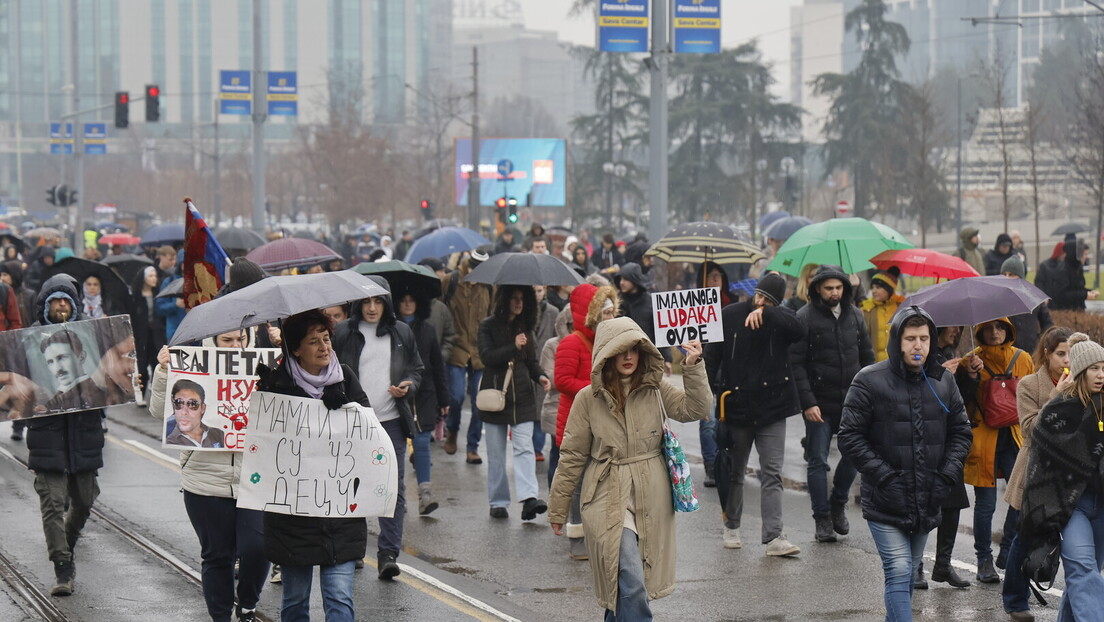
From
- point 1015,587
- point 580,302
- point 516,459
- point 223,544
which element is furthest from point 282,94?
point 1015,587

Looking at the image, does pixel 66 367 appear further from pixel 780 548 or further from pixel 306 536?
pixel 780 548

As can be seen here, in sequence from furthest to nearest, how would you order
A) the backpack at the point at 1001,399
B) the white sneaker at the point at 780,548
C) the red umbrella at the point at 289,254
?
1. the red umbrella at the point at 289,254
2. the white sneaker at the point at 780,548
3. the backpack at the point at 1001,399

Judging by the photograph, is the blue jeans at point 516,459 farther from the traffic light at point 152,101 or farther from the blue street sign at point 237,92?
the traffic light at point 152,101

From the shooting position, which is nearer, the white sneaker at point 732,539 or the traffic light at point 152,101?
the white sneaker at point 732,539

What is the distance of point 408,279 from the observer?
36.1ft

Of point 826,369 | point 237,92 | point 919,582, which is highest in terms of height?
point 237,92

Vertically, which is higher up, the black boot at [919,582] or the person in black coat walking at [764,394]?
the person in black coat walking at [764,394]

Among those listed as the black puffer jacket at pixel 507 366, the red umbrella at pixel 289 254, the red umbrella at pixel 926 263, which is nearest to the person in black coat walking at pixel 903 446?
the red umbrella at pixel 926 263

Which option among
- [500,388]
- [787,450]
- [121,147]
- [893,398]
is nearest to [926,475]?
[893,398]

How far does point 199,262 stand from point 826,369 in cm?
436

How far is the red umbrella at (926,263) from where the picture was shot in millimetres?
10961

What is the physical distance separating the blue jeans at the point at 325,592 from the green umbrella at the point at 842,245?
20.3 feet

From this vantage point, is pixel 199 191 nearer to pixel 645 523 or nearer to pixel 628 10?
pixel 628 10

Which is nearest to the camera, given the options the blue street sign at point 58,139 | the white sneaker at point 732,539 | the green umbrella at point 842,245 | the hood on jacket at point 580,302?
the white sneaker at point 732,539
